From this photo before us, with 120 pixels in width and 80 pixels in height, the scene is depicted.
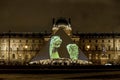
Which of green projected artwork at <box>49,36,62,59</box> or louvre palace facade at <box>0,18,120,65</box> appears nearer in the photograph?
green projected artwork at <box>49,36,62,59</box>

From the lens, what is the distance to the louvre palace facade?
429ft

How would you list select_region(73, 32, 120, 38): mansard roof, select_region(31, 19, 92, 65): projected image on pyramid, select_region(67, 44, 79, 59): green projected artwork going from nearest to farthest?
select_region(31, 19, 92, 65): projected image on pyramid → select_region(67, 44, 79, 59): green projected artwork → select_region(73, 32, 120, 38): mansard roof

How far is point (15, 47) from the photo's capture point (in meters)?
133

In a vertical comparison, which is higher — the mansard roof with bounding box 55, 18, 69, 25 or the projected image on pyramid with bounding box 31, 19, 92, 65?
the mansard roof with bounding box 55, 18, 69, 25

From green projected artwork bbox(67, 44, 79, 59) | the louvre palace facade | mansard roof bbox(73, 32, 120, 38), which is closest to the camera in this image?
green projected artwork bbox(67, 44, 79, 59)

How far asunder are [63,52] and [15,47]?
6302cm

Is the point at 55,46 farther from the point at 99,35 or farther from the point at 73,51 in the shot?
the point at 99,35

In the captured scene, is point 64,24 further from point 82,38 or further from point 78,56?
point 78,56

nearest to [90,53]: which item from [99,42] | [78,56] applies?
[99,42]

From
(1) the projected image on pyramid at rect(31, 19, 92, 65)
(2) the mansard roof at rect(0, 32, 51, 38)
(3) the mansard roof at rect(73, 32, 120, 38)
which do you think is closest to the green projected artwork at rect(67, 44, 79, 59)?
(1) the projected image on pyramid at rect(31, 19, 92, 65)

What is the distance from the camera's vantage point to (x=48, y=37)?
426 ft

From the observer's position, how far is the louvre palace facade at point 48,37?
13075 centimetres

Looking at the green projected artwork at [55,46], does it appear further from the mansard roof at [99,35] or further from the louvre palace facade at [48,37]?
the mansard roof at [99,35]

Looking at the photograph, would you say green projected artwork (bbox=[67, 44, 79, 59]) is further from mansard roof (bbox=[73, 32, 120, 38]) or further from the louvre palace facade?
mansard roof (bbox=[73, 32, 120, 38])
